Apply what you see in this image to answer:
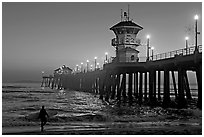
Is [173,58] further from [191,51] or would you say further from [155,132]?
[155,132]

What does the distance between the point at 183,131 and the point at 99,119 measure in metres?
7.69

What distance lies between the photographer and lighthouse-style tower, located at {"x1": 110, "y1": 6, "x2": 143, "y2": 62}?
151 feet

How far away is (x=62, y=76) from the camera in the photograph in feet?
355

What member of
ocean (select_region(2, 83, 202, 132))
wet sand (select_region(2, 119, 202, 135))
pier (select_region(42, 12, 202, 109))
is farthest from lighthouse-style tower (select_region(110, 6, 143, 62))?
wet sand (select_region(2, 119, 202, 135))

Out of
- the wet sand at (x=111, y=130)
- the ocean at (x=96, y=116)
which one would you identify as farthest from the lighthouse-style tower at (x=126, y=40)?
the wet sand at (x=111, y=130)

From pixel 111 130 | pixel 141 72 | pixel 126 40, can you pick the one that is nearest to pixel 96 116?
pixel 111 130

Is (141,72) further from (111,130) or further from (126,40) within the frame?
(111,130)

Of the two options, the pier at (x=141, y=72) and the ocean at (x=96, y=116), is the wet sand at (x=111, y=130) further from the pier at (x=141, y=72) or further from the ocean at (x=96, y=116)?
the pier at (x=141, y=72)

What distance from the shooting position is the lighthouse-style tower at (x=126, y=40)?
45.9 m

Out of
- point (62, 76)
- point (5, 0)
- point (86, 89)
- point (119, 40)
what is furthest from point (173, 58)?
point (62, 76)

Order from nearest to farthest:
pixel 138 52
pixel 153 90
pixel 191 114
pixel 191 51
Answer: pixel 191 114 < pixel 191 51 < pixel 153 90 < pixel 138 52

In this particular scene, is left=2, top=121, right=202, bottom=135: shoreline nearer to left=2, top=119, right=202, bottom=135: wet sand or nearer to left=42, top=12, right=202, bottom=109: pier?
left=2, top=119, right=202, bottom=135: wet sand

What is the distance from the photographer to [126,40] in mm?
48312

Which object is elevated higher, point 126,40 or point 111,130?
point 126,40
